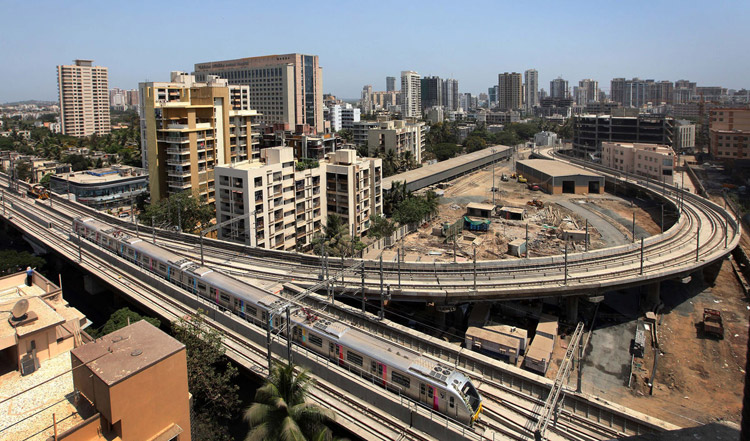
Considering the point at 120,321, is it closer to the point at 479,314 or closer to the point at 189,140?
the point at 479,314

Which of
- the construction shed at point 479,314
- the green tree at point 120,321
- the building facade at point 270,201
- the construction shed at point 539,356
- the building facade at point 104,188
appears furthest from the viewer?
the building facade at point 104,188

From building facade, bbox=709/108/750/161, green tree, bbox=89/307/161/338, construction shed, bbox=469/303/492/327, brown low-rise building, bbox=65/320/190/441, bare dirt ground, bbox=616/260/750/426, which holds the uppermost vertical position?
building facade, bbox=709/108/750/161

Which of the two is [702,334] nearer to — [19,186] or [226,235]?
[226,235]

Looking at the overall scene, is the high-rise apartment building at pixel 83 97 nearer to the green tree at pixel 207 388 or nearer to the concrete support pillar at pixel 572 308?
the green tree at pixel 207 388

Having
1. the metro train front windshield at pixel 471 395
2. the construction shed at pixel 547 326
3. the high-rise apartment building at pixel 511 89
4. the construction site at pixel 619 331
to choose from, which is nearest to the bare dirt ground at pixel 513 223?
the construction site at pixel 619 331

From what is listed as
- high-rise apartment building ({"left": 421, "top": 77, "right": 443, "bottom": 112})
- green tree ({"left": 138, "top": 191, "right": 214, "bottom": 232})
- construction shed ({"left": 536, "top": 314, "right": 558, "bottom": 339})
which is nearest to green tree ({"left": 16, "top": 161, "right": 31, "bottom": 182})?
green tree ({"left": 138, "top": 191, "right": 214, "bottom": 232})

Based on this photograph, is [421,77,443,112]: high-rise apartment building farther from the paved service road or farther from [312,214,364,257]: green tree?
[312,214,364,257]: green tree
